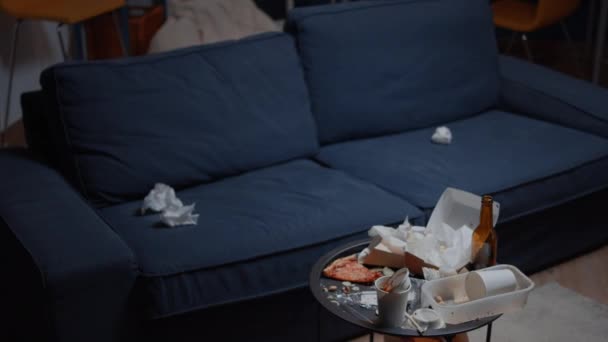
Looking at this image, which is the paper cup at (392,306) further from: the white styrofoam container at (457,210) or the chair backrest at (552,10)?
the chair backrest at (552,10)

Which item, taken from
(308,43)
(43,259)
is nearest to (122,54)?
(308,43)

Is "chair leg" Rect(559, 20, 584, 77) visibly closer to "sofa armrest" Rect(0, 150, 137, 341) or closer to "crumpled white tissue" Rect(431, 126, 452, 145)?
"crumpled white tissue" Rect(431, 126, 452, 145)

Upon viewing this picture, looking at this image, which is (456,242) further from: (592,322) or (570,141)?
(570,141)

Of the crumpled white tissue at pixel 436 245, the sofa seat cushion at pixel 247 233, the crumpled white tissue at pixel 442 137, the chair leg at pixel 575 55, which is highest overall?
the crumpled white tissue at pixel 436 245

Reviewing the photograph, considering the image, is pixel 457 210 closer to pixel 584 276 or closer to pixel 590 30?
pixel 584 276

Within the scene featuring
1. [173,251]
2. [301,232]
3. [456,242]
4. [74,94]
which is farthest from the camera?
[74,94]

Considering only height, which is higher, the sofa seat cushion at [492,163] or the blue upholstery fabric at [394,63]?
the blue upholstery fabric at [394,63]

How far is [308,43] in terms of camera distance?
8.63 ft

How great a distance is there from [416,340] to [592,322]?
79 centimetres

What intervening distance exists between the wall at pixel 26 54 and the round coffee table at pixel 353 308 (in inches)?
110

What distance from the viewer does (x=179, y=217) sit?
206 centimetres

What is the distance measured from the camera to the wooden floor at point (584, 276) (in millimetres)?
2493

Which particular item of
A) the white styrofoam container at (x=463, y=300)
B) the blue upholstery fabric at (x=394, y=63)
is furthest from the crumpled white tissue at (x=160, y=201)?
the white styrofoam container at (x=463, y=300)

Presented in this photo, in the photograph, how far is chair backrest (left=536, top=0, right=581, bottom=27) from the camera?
4035 millimetres
